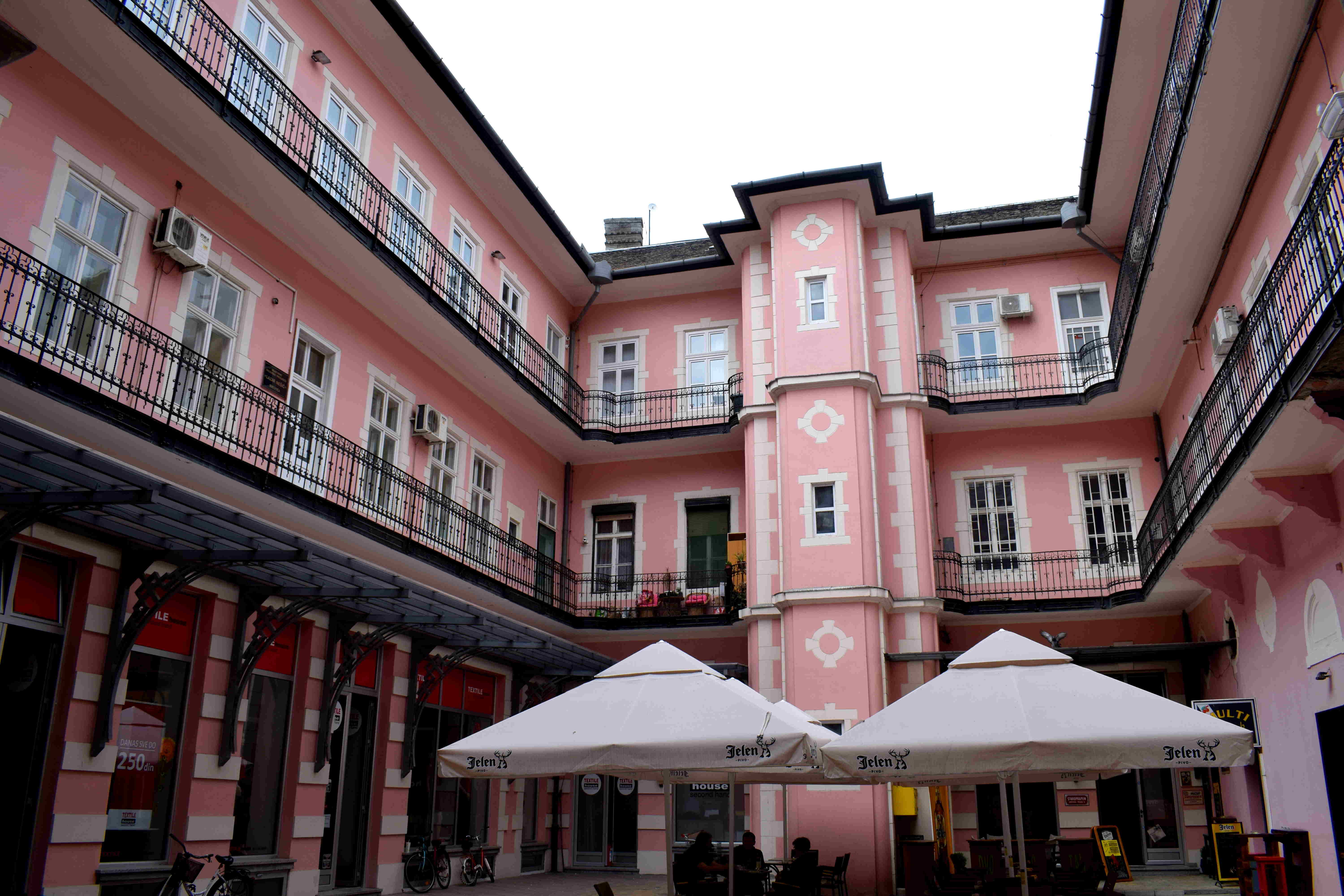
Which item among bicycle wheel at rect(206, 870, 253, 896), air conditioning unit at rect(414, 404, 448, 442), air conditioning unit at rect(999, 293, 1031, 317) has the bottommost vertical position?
bicycle wheel at rect(206, 870, 253, 896)

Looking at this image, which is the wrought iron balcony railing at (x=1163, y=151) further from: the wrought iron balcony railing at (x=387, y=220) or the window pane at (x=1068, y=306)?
the wrought iron balcony railing at (x=387, y=220)

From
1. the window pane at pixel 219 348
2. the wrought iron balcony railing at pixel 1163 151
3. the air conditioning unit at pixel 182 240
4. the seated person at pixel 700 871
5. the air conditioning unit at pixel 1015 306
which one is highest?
the air conditioning unit at pixel 1015 306

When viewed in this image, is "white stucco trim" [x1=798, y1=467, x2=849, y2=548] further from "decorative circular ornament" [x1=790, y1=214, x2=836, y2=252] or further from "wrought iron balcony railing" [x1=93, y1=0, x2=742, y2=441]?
"decorative circular ornament" [x1=790, y1=214, x2=836, y2=252]

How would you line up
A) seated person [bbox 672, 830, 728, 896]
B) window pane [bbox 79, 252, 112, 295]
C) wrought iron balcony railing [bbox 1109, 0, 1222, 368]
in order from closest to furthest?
seated person [bbox 672, 830, 728, 896]
wrought iron balcony railing [bbox 1109, 0, 1222, 368]
window pane [bbox 79, 252, 112, 295]

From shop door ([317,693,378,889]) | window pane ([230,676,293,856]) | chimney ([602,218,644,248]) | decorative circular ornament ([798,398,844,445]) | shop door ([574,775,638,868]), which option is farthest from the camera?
chimney ([602,218,644,248])

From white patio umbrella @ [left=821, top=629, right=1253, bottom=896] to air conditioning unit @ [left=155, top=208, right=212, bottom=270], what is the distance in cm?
853

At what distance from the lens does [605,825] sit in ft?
62.8

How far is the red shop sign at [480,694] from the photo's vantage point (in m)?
17.2

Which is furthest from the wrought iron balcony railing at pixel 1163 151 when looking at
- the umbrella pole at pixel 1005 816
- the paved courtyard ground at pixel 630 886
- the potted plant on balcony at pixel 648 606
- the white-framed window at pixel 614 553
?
the white-framed window at pixel 614 553

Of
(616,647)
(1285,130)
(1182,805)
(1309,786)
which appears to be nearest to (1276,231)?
(1285,130)

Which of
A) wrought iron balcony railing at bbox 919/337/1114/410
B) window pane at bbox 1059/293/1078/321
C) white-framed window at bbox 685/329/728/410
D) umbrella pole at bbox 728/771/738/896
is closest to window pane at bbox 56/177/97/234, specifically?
umbrella pole at bbox 728/771/738/896

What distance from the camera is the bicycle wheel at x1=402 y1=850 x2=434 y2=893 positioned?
14.6 meters

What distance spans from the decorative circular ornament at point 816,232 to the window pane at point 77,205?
11.9 metres

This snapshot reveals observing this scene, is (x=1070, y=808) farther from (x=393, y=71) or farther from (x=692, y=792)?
(x=393, y=71)
